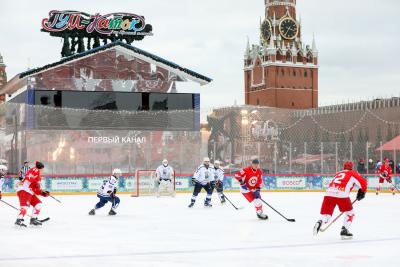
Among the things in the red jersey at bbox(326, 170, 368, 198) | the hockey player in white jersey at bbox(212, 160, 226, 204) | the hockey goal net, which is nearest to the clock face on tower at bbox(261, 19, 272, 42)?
the hockey goal net

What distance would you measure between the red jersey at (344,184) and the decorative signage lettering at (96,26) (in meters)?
A: 30.7

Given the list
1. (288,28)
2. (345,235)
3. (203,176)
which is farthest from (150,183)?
(288,28)

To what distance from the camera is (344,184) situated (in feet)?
36.3

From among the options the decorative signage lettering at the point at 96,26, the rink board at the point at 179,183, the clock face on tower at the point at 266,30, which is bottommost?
the rink board at the point at 179,183

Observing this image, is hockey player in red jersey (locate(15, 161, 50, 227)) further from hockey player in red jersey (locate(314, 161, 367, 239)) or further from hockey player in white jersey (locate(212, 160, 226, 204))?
hockey player in white jersey (locate(212, 160, 226, 204))

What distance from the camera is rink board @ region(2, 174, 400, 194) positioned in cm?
2709

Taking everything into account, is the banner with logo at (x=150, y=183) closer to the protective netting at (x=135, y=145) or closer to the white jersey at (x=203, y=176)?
the protective netting at (x=135, y=145)

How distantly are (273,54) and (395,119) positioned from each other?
5097 cm

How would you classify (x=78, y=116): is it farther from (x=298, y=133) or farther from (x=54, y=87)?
(x=298, y=133)

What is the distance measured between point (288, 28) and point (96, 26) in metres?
68.3

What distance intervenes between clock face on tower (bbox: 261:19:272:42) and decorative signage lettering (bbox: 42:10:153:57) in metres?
64.7

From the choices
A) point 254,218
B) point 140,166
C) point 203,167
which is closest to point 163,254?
point 254,218

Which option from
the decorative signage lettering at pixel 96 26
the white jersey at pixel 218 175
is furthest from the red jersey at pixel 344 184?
the decorative signage lettering at pixel 96 26

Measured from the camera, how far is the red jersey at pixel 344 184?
435 inches
